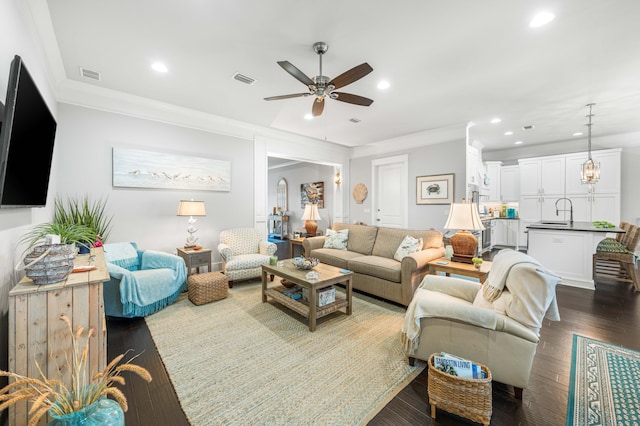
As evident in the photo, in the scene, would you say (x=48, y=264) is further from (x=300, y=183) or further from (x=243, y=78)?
(x=300, y=183)

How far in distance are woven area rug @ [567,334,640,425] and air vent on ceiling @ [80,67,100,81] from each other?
17.6 ft

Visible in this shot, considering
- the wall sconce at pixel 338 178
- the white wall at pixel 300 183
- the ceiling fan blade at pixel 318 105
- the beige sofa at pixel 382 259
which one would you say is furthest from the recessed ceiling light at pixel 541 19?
the white wall at pixel 300 183

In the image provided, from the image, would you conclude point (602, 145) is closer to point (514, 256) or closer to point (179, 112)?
point (514, 256)

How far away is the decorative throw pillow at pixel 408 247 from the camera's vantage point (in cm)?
356

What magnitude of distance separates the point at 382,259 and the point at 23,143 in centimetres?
372

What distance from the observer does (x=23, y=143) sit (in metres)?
1.61

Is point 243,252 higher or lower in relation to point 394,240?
A: lower

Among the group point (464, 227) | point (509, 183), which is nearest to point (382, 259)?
point (464, 227)

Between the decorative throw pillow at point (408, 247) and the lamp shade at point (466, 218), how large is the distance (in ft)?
1.73

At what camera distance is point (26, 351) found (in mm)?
1320

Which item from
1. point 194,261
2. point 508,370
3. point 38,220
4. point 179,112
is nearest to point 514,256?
point 508,370

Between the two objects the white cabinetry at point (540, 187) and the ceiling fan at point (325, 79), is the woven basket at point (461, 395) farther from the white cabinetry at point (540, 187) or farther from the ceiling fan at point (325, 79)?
the white cabinetry at point (540, 187)

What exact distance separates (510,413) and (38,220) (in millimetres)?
4222

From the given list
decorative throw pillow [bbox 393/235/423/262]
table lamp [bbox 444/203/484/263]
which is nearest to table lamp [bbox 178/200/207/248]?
decorative throw pillow [bbox 393/235/423/262]
